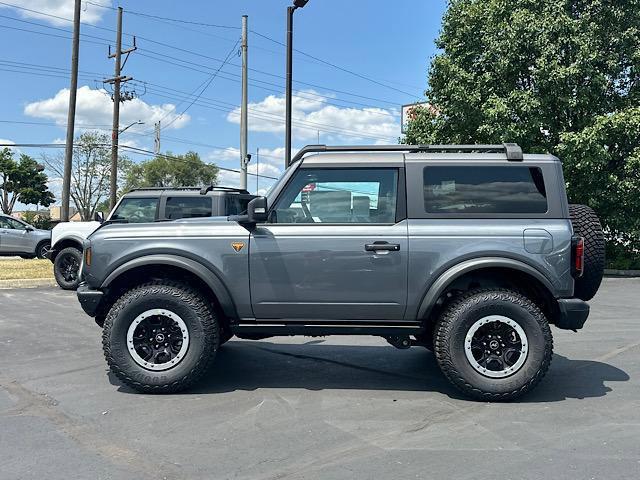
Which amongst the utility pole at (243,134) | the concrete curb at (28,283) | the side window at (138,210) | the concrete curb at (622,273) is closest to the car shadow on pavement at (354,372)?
the side window at (138,210)

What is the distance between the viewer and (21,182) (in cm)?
4888

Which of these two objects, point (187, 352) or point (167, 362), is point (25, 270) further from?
point (187, 352)

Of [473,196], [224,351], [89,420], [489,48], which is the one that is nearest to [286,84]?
[489,48]

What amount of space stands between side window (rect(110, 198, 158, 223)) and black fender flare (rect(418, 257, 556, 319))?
6.92 meters

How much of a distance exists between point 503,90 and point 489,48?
4.05 ft

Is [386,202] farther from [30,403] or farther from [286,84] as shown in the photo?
[286,84]

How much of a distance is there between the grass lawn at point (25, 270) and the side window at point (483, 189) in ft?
38.7

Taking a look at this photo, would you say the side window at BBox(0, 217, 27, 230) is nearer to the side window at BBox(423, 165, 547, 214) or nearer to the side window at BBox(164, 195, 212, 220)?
the side window at BBox(164, 195, 212, 220)

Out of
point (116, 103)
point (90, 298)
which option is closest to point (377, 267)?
point (90, 298)

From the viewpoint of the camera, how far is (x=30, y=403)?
4.73 metres

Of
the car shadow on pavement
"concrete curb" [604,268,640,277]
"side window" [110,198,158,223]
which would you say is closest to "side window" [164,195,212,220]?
"side window" [110,198,158,223]

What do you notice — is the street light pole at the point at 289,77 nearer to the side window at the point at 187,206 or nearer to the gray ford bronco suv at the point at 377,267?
the side window at the point at 187,206

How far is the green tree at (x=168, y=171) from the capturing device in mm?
61688

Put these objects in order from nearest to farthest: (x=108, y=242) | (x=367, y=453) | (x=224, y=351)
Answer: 1. (x=367, y=453)
2. (x=108, y=242)
3. (x=224, y=351)
